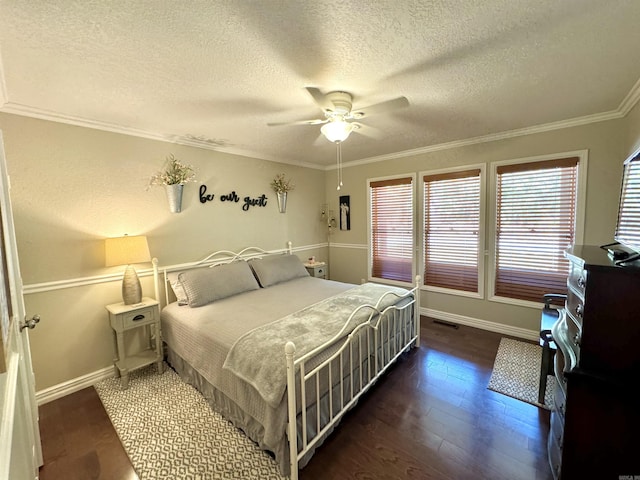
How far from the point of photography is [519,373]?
2629mm

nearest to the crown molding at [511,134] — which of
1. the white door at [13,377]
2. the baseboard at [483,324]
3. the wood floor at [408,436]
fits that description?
the baseboard at [483,324]

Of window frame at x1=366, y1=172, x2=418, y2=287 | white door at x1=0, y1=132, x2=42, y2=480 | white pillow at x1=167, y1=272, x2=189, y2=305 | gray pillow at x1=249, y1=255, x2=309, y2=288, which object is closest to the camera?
white door at x1=0, y1=132, x2=42, y2=480

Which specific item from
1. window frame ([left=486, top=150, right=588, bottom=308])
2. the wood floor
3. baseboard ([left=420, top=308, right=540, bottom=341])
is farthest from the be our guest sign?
window frame ([left=486, top=150, right=588, bottom=308])

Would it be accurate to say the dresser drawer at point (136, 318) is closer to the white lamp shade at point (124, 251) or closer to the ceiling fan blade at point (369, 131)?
the white lamp shade at point (124, 251)

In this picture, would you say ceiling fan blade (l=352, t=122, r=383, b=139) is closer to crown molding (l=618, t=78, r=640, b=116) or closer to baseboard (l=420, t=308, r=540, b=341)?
crown molding (l=618, t=78, r=640, b=116)

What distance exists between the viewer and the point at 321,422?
5.99 ft

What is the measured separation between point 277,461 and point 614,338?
1888 millimetres

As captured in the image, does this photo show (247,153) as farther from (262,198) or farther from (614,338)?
(614,338)

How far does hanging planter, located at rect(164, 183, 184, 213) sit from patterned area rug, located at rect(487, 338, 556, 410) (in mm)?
3704

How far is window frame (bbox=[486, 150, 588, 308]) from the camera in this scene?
2902mm

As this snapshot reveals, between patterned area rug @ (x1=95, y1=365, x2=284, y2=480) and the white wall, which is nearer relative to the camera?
patterned area rug @ (x1=95, y1=365, x2=284, y2=480)

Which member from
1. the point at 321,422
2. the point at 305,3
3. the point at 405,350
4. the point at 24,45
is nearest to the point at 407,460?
the point at 321,422

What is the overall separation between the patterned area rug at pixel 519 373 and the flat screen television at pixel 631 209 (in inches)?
54.2

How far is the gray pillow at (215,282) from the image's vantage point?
282 cm
